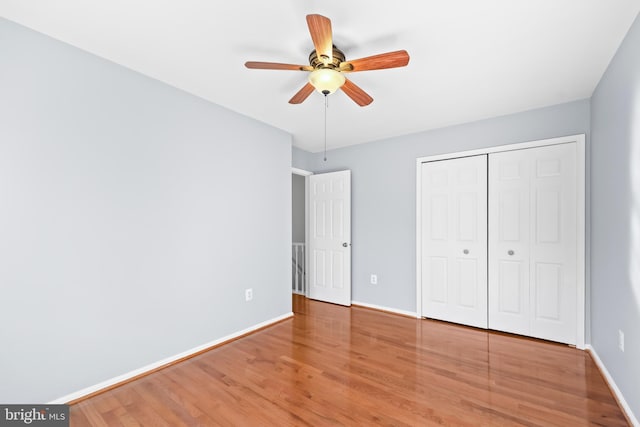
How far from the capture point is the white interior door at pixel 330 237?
427cm

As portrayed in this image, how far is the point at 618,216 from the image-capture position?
6.73ft

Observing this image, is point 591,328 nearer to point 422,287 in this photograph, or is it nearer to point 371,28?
point 422,287

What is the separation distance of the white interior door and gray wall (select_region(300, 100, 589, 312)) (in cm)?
13

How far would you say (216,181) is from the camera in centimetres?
294

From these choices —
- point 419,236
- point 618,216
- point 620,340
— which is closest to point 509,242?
point 419,236

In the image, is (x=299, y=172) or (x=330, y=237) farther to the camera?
(x=299, y=172)

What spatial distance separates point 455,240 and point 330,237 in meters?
1.74

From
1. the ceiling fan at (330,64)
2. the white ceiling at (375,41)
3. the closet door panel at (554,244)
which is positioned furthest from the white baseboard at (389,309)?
the ceiling fan at (330,64)

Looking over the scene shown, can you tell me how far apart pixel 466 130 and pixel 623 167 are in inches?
66.1

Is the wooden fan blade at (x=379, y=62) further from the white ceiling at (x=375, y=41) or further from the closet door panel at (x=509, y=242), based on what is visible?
the closet door panel at (x=509, y=242)

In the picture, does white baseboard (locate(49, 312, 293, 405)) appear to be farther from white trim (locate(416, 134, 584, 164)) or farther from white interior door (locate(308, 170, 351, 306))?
white trim (locate(416, 134, 584, 164))

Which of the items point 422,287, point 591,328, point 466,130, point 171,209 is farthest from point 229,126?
point 591,328

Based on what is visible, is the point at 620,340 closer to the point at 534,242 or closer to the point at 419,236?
the point at 534,242

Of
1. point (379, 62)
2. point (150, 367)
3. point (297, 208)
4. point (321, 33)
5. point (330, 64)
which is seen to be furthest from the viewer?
point (297, 208)
